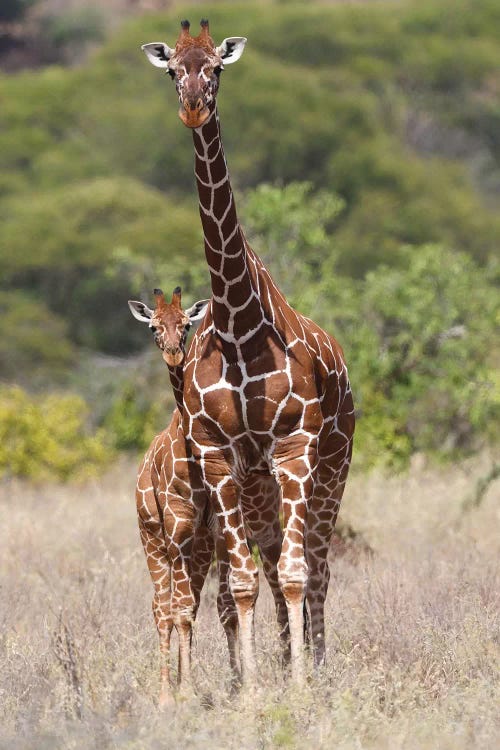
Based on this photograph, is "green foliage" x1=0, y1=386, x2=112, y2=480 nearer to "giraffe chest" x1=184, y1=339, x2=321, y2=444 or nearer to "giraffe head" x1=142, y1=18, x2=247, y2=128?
"giraffe chest" x1=184, y1=339, x2=321, y2=444

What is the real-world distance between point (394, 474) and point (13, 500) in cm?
433

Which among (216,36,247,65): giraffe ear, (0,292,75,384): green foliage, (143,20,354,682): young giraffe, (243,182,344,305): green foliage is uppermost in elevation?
(0,292,75,384): green foliage

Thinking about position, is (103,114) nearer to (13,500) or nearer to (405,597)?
(13,500)

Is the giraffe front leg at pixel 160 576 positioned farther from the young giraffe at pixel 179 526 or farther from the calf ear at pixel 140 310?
the calf ear at pixel 140 310

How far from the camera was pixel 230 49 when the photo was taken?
7359mm

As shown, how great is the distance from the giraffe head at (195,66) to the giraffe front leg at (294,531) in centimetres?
185

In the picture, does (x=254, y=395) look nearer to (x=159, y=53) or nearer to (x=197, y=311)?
(x=197, y=311)

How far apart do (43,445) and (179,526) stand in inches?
432

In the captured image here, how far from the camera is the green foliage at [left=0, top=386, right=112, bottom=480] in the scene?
18734 mm

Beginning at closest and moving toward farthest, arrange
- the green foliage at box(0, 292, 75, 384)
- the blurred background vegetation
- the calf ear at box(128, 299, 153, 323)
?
the calf ear at box(128, 299, 153, 323)
the blurred background vegetation
the green foliage at box(0, 292, 75, 384)

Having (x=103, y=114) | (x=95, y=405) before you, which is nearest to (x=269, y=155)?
(x=103, y=114)

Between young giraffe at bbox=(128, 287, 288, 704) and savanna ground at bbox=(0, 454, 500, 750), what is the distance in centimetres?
24

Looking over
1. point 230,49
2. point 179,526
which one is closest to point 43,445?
point 179,526

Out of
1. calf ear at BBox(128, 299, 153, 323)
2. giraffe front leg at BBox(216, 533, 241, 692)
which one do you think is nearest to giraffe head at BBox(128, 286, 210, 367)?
calf ear at BBox(128, 299, 153, 323)
